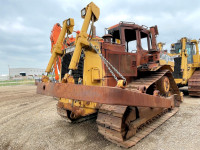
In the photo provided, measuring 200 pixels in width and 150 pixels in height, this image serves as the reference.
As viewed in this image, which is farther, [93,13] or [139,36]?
[139,36]

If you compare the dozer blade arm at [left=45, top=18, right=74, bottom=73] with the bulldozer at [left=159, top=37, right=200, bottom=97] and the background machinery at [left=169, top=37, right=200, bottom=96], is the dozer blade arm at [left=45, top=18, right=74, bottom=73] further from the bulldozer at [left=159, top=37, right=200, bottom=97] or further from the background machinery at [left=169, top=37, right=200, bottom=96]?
the background machinery at [left=169, top=37, right=200, bottom=96]

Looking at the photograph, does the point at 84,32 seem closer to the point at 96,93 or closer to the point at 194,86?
the point at 96,93

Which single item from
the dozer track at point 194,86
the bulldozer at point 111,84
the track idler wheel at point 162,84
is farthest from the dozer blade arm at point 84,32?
the dozer track at point 194,86

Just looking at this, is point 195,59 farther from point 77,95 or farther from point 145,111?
point 77,95

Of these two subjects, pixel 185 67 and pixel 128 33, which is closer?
pixel 128 33

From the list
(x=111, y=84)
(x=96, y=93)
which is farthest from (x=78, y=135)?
(x=96, y=93)

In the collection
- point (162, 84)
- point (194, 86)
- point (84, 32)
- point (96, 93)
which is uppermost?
point (84, 32)

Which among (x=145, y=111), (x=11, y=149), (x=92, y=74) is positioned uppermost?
(x=92, y=74)

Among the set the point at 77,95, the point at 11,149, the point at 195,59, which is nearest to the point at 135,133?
the point at 77,95

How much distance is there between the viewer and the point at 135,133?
322 centimetres

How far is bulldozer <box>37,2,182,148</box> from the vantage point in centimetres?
205

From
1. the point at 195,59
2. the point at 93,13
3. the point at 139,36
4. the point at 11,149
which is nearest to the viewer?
the point at 11,149

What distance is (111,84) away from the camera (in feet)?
11.8

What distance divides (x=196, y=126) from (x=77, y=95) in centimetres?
355
